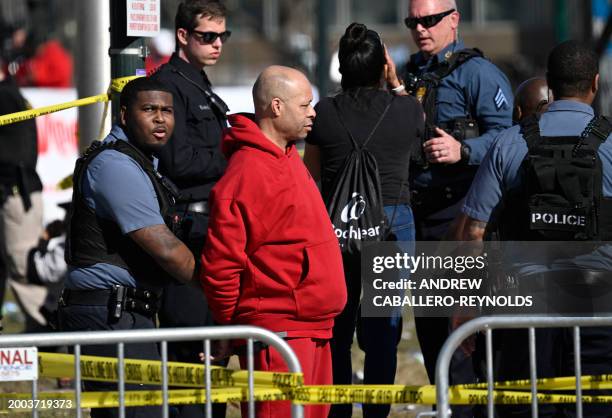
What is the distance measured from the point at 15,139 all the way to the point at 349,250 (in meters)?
4.18

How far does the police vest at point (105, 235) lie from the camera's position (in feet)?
17.4

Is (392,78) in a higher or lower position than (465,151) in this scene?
higher

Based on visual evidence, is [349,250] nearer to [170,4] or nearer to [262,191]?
[262,191]

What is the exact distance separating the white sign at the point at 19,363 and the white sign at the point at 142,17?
2328 mm

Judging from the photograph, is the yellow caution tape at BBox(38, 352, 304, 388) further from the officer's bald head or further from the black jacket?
the officer's bald head

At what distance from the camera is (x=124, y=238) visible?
5.32 m

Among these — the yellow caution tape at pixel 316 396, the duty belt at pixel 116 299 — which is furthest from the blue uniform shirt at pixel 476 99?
the yellow caution tape at pixel 316 396

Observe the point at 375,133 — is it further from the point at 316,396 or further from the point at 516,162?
the point at 316,396

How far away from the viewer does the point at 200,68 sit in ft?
22.1

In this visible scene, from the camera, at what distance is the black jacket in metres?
6.28

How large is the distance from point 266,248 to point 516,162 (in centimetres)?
110

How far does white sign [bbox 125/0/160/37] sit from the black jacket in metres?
0.26

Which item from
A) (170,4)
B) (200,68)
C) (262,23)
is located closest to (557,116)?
(200,68)

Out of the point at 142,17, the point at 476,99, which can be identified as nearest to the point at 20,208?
the point at 142,17
